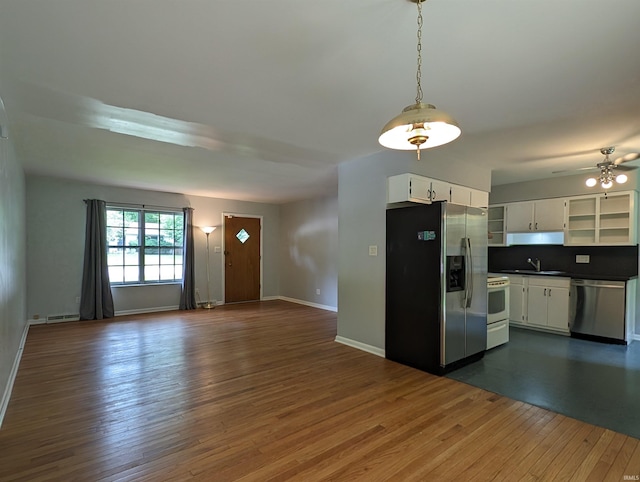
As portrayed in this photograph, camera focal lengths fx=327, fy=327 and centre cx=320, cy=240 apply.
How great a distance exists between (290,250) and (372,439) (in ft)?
20.6

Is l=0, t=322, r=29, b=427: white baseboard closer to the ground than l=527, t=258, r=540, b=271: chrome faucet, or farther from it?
closer to the ground

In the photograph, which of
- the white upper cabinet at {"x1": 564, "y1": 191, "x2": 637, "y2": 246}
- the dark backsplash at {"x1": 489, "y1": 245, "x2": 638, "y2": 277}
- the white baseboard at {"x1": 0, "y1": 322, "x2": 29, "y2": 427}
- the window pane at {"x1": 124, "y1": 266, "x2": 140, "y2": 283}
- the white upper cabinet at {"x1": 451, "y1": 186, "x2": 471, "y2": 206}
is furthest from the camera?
the window pane at {"x1": 124, "y1": 266, "x2": 140, "y2": 283}

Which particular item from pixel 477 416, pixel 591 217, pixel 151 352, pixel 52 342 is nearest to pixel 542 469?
pixel 477 416

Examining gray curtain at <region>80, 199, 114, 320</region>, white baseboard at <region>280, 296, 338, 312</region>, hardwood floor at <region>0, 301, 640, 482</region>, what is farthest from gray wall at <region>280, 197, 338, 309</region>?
gray curtain at <region>80, 199, 114, 320</region>

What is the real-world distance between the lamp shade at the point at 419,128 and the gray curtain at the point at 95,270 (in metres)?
6.11

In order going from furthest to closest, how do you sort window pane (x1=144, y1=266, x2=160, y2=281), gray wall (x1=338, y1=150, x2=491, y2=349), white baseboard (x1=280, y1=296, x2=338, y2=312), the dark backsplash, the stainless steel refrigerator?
white baseboard (x1=280, y1=296, x2=338, y2=312), window pane (x1=144, y1=266, x2=160, y2=281), the dark backsplash, gray wall (x1=338, y1=150, x2=491, y2=349), the stainless steel refrigerator

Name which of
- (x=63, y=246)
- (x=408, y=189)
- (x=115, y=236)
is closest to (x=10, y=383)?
(x=63, y=246)

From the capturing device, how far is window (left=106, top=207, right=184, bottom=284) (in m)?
6.40

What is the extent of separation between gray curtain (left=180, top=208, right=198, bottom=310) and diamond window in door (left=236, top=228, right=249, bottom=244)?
1.21 meters

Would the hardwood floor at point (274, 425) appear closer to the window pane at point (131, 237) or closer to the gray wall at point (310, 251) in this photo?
the window pane at point (131, 237)

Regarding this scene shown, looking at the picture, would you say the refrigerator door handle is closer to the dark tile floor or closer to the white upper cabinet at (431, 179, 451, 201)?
the white upper cabinet at (431, 179, 451, 201)

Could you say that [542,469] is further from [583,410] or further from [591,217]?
[591,217]

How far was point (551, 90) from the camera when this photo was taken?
239cm

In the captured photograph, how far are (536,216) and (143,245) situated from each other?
24.2 ft
